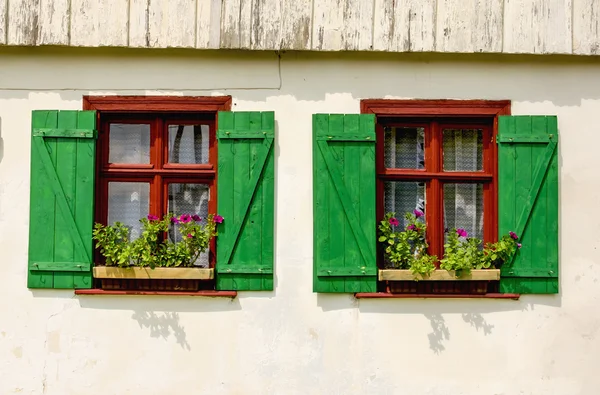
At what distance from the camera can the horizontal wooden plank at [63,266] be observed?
602 cm

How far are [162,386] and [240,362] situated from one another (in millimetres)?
571

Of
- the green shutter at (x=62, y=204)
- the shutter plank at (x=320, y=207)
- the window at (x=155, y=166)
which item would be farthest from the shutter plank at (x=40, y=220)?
the shutter plank at (x=320, y=207)

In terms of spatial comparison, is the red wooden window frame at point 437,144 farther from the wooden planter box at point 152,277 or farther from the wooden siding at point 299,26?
the wooden planter box at point 152,277

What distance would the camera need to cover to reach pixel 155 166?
20.6 ft

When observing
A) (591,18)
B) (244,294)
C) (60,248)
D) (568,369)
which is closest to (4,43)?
(60,248)

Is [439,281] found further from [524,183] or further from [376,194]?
[524,183]

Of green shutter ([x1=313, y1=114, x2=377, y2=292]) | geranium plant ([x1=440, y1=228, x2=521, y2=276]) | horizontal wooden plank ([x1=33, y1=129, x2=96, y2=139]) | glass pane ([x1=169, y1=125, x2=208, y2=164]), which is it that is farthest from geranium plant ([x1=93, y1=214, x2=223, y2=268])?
geranium plant ([x1=440, y1=228, x2=521, y2=276])

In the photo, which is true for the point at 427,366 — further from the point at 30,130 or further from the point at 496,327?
the point at 30,130

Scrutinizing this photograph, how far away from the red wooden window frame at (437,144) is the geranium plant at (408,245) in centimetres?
13

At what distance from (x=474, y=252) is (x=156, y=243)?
2.23m

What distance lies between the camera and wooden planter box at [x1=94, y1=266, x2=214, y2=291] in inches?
234

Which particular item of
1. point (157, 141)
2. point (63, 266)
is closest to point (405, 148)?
point (157, 141)

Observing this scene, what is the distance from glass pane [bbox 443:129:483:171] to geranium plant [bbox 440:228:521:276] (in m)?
0.52

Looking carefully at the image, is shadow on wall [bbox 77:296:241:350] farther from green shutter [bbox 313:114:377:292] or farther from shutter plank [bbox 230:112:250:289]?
green shutter [bbox 313:114:377:292]
